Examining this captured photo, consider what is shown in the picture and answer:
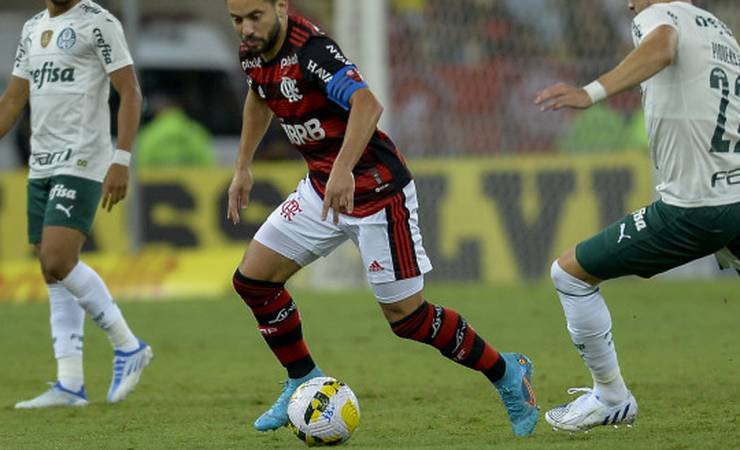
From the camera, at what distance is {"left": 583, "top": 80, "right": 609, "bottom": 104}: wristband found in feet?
20.8

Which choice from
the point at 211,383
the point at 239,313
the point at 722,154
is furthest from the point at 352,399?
the point at 239,313

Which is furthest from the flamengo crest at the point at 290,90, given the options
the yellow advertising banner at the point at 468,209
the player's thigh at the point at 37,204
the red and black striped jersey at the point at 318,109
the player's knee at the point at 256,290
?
the yellow advertising banner at the point at 468,209

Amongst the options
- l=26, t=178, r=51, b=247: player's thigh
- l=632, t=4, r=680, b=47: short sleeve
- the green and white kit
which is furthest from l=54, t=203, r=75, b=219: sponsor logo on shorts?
l=632, t=4, r=680, b=47: short sleeve

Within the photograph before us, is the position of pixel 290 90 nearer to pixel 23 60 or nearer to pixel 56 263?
pixel 56 263

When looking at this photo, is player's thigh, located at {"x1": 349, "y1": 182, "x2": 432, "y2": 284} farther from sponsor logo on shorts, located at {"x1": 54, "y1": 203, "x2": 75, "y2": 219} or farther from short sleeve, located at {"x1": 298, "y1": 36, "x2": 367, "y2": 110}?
sponsor logo on shorts, located at {"x1": 54, "y1": 203, "x2": 75, "y2": 219}

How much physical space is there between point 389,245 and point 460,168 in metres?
9.46

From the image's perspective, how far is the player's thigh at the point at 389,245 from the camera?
7.35 metres

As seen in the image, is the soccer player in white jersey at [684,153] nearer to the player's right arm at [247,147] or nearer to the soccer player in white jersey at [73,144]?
the player's right arm at [247,147]

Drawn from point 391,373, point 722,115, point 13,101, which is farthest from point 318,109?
point 391,373

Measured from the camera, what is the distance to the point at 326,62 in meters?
7.12

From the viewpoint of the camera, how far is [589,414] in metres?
7.29

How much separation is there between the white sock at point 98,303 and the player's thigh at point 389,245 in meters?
2.29

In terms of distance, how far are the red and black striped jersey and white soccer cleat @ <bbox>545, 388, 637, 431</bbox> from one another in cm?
126

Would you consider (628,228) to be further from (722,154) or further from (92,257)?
(92,257)
